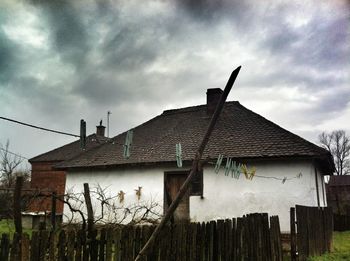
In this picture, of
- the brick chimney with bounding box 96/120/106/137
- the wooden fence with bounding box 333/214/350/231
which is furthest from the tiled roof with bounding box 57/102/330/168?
the brick chimney with bounding box 96/120/106/137

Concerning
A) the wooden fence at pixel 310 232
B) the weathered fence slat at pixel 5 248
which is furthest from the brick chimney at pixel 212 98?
the weathered fence slat at pixel 5 248

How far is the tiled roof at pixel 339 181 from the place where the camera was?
50.5 metres

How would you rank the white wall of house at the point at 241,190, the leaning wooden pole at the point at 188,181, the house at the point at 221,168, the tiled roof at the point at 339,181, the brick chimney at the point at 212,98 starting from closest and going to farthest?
the leaning wooden pole at the point at 188,181, the white wall of house at the point at 241,190, the house at the point at 221,168, the brick chimney at the point at 212,98, the tiled roof at the point at 339,181

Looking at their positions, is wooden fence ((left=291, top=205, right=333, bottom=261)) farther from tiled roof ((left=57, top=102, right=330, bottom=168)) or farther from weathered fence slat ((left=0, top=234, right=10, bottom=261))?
weathered fence slat ((left=0, top=234, right=10, bottom=261))

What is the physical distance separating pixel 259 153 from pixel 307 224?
3689 millimetres

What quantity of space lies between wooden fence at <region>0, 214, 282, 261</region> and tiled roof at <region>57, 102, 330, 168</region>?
5.04 metres

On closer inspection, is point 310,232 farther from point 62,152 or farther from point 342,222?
point 62,152

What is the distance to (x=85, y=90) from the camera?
14.5m

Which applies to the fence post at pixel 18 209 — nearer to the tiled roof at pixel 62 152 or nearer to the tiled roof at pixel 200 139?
the tiled roof at pixel 200 139

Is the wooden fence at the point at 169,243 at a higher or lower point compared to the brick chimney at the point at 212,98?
lower

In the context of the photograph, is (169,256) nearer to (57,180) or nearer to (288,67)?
(288,67)

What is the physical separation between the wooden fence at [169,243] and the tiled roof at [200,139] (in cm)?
504

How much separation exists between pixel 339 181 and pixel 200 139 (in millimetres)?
45882

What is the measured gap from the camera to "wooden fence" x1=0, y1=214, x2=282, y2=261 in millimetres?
3941
